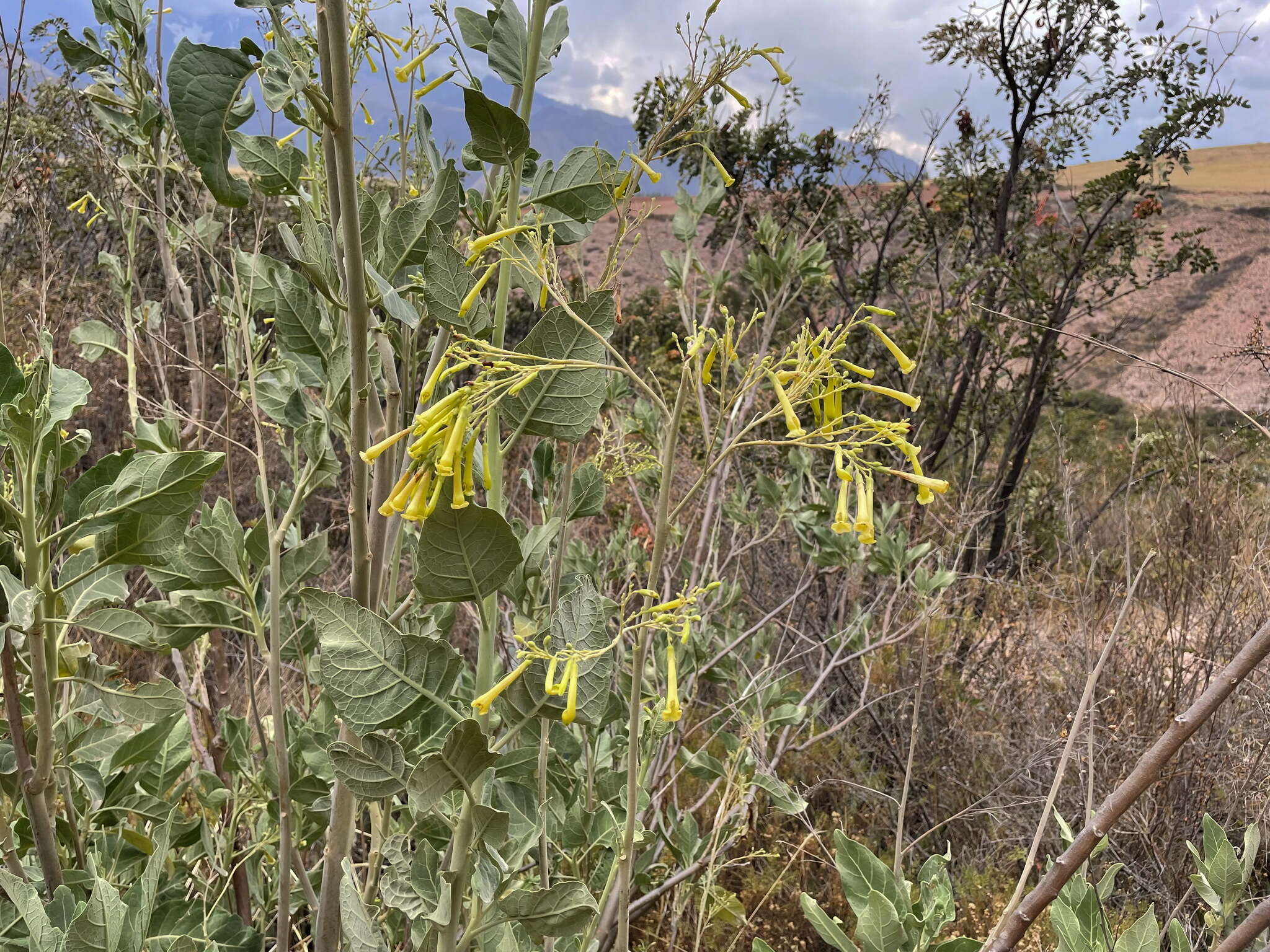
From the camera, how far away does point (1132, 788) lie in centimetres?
66

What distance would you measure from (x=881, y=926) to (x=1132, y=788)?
0.30 metres

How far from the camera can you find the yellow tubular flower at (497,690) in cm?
65

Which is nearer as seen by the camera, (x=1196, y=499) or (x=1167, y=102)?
(x=1196, y=499)

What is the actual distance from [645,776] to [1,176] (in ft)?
4.86

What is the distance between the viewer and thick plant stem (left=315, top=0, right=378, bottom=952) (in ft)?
2.09

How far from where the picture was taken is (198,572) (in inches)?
36.2

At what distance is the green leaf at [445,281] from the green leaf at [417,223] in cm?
6

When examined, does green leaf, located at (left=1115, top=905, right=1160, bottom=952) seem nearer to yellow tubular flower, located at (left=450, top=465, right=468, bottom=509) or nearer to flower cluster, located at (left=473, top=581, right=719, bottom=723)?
flower cluster, located at (left=473, top=581, right=719, bottom=723)

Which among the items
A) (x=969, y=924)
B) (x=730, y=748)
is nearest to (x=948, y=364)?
(x=969, y=924)

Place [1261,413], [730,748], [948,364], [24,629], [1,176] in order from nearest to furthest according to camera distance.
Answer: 1. [24,629]
2. [1,176]
3. [730,748]
4. [1261,413]
5. [948,364]

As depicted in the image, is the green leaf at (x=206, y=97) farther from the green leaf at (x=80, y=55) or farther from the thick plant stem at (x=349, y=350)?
the green leaf at (x=80, y=55)

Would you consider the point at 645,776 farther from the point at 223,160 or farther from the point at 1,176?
the point at 1,176

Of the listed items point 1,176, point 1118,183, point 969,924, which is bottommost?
point 969,924

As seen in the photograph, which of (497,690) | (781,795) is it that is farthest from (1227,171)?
(497,690)
